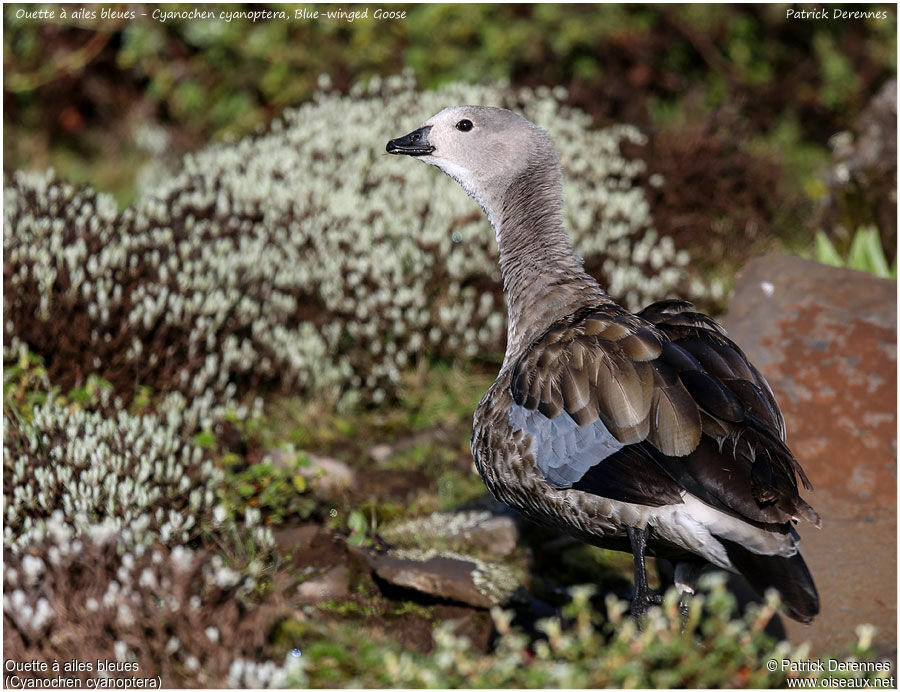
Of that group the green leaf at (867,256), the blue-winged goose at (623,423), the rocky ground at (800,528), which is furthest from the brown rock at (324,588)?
the green leaf at (867,256)

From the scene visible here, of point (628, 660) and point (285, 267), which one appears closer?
point (628, 660)

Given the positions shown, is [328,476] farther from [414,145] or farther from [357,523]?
[414,145]

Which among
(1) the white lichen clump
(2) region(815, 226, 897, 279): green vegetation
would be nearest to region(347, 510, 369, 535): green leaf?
(1) the white lichen clump

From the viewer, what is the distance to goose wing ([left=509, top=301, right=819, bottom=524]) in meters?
3.49

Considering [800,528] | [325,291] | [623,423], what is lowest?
[800,528]

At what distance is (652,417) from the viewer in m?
3.70

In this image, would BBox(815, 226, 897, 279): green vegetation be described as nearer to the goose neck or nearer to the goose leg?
the goose neck

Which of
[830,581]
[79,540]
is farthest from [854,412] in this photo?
[79,540]

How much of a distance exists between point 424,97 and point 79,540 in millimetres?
5202

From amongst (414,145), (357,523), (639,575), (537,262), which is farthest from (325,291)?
(639,575)

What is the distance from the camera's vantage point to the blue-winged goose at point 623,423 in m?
3.45

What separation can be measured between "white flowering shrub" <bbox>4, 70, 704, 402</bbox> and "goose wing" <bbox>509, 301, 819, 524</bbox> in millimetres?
2344

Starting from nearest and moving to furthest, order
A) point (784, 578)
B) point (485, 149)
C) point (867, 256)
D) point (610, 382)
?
point (784, 578)
point (610, 382)
point (485, 149)
point (867, 256)

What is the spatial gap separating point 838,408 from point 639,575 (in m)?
1.78
